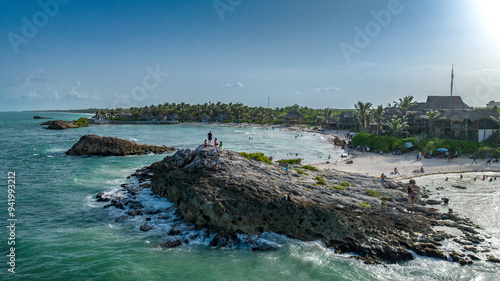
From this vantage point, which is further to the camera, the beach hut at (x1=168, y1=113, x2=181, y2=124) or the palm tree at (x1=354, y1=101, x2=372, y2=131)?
the beach hut at (x1=168, y1=113, x2=181, y2=124)

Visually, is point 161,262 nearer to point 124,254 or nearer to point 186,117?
point 124,254

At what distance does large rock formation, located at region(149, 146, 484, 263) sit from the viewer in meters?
16.1

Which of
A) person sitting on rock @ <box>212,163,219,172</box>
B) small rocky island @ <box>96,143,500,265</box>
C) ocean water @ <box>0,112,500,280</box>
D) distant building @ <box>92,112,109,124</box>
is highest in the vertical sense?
distant building @ <box>92,112,109,124</box>

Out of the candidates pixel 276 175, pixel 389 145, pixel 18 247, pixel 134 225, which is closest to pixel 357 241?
pixel 276 175

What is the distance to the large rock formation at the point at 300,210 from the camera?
1614 cm

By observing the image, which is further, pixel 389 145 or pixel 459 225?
pixel 389 145

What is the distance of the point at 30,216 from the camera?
837 inches

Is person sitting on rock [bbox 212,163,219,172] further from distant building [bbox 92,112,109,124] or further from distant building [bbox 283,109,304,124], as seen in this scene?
distant building [bbox 92,112,109,124]

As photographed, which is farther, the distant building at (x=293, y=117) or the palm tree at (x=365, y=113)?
the distant building at (x=293, y=117)

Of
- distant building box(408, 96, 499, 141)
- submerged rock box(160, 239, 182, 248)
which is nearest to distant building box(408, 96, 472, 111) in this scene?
distant building box(408, 96, 499, 141)

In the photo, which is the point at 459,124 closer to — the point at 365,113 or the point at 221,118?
the point at 365,113

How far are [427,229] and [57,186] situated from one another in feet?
102

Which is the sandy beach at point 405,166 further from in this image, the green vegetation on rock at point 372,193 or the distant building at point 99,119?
the distant building at point 99,119

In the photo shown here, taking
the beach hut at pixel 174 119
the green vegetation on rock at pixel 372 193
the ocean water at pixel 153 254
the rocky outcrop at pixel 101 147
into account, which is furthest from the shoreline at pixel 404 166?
the beach hut at pixel 174 119
